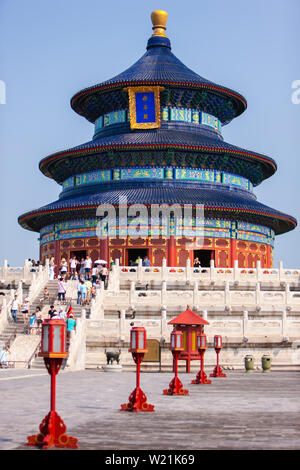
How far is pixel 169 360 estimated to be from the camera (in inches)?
1175

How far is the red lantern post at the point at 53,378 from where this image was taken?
9784mm

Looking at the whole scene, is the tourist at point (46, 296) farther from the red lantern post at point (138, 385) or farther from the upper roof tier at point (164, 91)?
the upper roof tier at point (164, 91)

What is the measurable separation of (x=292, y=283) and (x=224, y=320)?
9.31 meters

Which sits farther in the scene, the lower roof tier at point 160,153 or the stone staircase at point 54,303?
the lower roof tier at point 160,153

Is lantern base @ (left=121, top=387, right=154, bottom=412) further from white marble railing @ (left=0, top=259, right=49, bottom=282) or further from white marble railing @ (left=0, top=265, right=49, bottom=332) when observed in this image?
white marble railing @ (left=0, top=259, right=49, bottom=282)

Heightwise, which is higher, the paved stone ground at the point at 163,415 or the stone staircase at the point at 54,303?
the stone staircase at the point at 54,303

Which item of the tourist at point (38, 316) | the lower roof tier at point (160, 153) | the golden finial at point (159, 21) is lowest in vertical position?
the tourist at point (38, 316)

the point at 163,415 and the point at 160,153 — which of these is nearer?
the point at 163,415

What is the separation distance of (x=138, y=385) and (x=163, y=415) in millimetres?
1223

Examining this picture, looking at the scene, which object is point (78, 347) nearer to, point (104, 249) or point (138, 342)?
point (138, 342)

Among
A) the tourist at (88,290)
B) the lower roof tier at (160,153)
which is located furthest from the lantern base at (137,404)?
the lower roof tier at (160,153)

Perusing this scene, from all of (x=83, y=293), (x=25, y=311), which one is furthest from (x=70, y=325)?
A: (x=83, y=293)

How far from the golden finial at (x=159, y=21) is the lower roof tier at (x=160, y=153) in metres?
11.6

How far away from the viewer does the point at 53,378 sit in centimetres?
1071
